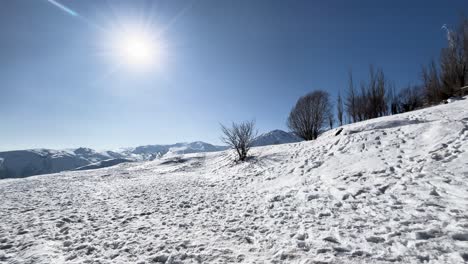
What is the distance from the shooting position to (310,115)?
27156mm

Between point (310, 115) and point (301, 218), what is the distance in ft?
79.0

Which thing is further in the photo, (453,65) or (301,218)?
(453,65)

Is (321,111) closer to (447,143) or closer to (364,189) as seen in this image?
(447,143)

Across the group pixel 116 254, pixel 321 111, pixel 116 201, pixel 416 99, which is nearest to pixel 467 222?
pixel 116 254

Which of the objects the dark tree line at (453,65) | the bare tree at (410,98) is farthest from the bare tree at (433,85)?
the bare tree at (410,98)

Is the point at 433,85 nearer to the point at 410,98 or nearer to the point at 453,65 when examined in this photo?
the point at 453,65

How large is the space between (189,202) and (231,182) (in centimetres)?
380

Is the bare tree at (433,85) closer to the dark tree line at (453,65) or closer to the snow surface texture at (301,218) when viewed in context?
the dark tree line at (453,65)

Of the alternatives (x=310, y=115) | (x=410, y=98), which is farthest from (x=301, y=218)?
(x=410, y=98)

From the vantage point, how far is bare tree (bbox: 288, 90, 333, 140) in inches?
1065

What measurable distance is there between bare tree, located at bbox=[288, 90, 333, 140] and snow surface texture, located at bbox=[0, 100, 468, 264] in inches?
707

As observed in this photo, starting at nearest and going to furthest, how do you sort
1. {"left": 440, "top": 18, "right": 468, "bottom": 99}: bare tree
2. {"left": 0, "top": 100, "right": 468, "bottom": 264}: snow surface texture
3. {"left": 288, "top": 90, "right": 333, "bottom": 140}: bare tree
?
{"left": 0, "top": 100, "right": 468, "bottom": 264}: snow surface texture
{"left": 440, "top": 18, "right": 468, "bottom": 99}: bare tree
{"left": 288, "top": 90, "right": 333, "bottom": 140}: bare tree

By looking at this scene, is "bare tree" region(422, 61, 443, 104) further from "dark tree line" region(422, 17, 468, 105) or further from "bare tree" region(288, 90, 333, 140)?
"bare tree" region(288, 90, 333, 140)

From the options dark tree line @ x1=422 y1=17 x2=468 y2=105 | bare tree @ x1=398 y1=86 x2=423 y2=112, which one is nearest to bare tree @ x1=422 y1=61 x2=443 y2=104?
dark tree line @ x1=422 y1=17 x2=468 y2=105
